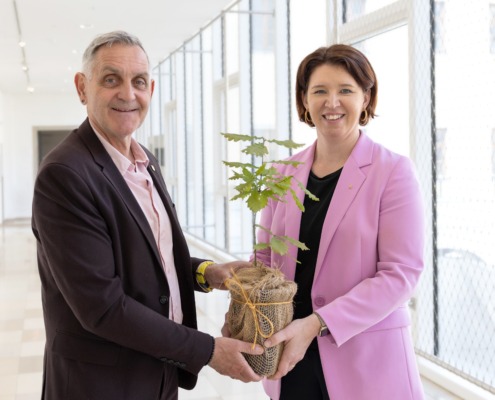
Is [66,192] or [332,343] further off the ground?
[66,192]

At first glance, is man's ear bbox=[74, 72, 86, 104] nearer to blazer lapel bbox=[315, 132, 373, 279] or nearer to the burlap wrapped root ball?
the burlap wrapped root ball

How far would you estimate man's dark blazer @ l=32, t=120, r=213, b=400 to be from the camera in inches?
66.2

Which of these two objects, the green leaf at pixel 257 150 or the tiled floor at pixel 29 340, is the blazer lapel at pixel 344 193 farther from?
the tiled floor at pixel 29 340

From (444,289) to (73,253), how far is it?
11.6ft

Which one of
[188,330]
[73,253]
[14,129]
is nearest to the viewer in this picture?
[73,253]

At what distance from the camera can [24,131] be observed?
826 inches

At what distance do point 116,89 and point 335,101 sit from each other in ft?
2.30

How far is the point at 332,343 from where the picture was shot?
74.9 inches

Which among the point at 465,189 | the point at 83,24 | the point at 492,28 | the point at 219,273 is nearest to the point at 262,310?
the point at 219,273

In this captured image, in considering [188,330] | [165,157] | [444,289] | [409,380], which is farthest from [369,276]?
[165,157]

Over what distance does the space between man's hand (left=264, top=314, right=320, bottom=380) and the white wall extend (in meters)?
20.2

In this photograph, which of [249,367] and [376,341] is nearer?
[249,367]

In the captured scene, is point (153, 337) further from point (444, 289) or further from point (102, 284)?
point (444, 289)

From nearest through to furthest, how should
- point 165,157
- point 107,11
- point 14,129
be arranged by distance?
point 107,11
point 165,157
point 14,129
